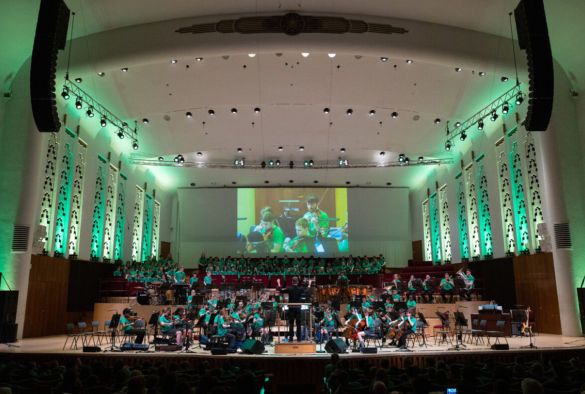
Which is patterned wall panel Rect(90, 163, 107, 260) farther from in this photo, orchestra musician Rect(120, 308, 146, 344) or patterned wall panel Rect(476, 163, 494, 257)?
patterned wall panel Rect(476, 163, 494, 257)

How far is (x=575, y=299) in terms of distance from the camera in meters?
11.6

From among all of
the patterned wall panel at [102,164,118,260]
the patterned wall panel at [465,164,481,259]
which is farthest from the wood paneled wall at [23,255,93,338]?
the patterned wall panel at [465,164,481,259]

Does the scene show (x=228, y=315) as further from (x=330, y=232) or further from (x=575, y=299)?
(x=330, y=232)

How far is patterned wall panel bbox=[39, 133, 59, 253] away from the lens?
45.1 feet

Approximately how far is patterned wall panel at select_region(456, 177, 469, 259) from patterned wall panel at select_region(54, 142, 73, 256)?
15.7 m

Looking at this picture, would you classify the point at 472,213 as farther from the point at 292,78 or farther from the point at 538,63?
the point at 538,63

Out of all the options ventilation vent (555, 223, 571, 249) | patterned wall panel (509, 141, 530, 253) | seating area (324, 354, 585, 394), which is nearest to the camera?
seating area (324, 354, 585, 394)

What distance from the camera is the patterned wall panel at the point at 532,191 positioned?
13695mm

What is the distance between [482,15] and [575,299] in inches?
315

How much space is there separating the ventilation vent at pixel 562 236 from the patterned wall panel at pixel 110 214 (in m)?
16.0

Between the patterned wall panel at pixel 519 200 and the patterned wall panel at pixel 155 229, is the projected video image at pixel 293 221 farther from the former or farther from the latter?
the patterned wall panel at pixel 519 200

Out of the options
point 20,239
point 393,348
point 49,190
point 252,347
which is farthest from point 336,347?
point 49,190

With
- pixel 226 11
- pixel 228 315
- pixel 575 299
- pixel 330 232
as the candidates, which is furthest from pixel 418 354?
pixel 330 232

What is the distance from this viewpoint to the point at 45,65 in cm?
759
